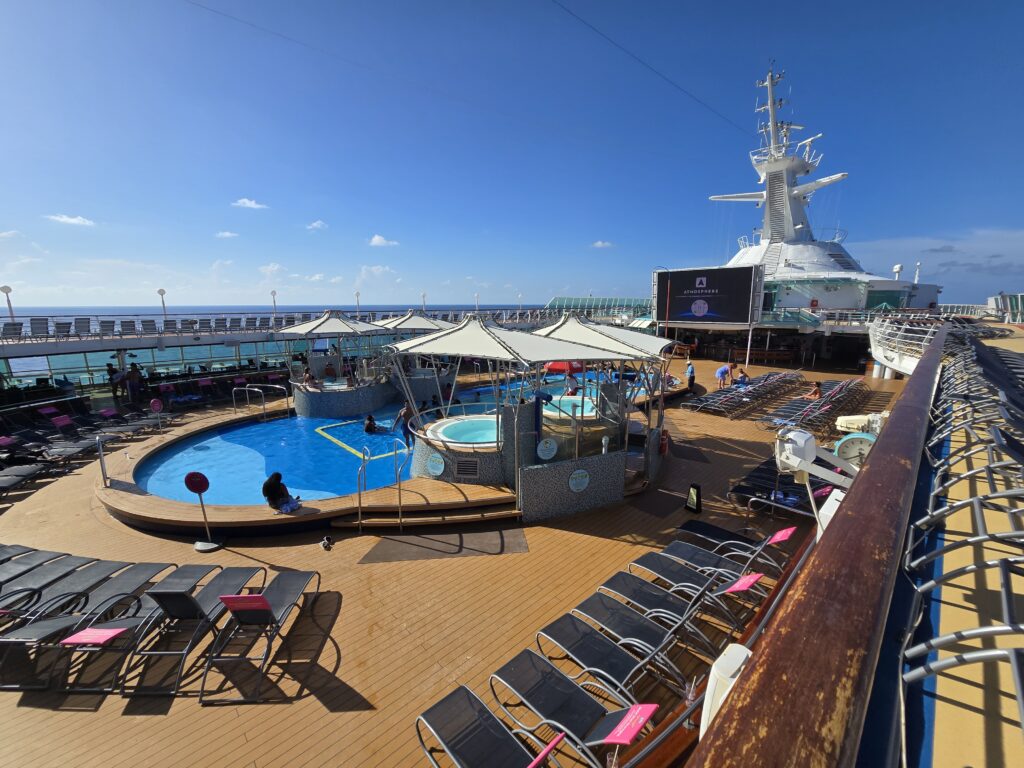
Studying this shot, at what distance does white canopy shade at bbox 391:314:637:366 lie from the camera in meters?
8.52

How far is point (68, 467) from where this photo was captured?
35.8 feet

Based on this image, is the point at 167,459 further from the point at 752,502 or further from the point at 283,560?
the point at 752,502

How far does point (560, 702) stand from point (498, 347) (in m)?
6.40

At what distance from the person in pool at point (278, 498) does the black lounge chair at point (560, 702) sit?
5.13 meters

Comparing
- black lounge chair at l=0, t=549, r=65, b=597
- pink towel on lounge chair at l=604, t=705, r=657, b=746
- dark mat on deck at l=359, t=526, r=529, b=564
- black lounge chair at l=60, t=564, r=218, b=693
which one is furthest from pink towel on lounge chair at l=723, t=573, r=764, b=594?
black lounge chair at l=0, t=549, r=65, b=597

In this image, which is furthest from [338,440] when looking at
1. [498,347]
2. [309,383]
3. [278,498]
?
[498,347]

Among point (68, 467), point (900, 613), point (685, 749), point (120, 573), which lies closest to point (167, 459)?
point (68, 467)

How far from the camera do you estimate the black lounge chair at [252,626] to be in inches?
175

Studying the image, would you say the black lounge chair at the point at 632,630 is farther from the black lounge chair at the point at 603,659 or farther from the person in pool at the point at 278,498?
the person in pool at the point at 278,498

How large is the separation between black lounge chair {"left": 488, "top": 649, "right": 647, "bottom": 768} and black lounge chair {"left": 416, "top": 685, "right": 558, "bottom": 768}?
0.47 feet

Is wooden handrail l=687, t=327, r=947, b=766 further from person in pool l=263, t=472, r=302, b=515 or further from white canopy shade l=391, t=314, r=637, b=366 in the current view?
person in pool l=263, t=472, r=302, b=515

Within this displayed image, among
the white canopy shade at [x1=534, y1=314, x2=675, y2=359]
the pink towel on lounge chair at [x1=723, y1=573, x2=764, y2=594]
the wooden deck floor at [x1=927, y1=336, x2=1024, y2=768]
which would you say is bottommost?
the pink towel on lounge chair at [x1=723, y1=573, x2=764, y2=594]

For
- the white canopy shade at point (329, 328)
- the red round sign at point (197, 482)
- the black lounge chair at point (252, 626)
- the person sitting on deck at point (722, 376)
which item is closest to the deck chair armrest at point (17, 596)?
the red round sign at point (197, 482)

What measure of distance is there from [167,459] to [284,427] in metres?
3.71
